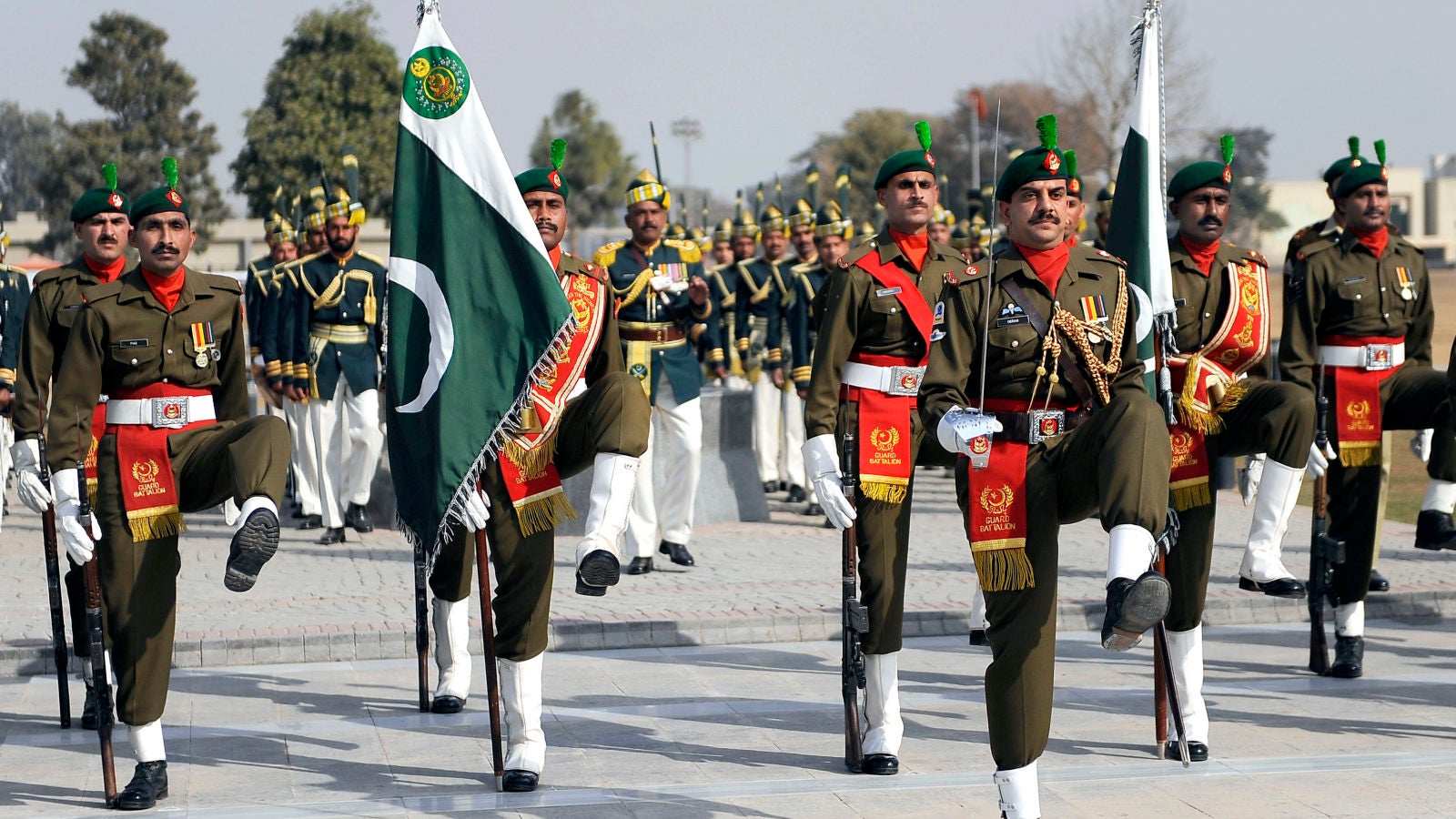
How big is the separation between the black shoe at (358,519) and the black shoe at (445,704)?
21.3ft

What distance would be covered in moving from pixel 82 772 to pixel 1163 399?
456 centimetres

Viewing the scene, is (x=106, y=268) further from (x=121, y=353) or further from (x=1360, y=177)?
(x=1360, y=177)


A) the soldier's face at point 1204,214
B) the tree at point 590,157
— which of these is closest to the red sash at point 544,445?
the soldier's face at point 1204,214

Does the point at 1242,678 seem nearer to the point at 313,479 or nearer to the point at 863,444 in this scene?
the point at 863,444

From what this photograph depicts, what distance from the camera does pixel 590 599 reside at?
11422mm

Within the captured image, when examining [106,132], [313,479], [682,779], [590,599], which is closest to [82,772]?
[682,779]

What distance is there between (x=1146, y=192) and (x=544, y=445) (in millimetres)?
2542

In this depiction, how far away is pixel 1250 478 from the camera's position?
8727 mm

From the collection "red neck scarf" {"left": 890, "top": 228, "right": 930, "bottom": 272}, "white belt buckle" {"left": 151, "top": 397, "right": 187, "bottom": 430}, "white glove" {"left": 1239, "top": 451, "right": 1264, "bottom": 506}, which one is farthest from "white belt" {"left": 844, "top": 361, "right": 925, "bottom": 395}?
"white belt buckle" {"left": 151, "top": 397, "right": 187, "bottom": 430}

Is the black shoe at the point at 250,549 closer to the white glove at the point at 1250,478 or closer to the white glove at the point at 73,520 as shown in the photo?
the white glove at the point at 73,520

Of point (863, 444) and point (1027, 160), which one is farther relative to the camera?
point (863, 444)

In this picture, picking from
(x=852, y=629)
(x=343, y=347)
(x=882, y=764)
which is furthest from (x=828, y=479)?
(x=343, y=347)

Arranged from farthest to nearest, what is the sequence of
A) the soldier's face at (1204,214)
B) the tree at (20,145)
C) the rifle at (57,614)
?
the tree at (20,145) < the rifle at (57,614) < the soldier's face at (1204,214)

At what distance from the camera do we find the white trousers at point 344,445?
1462 centimetres
